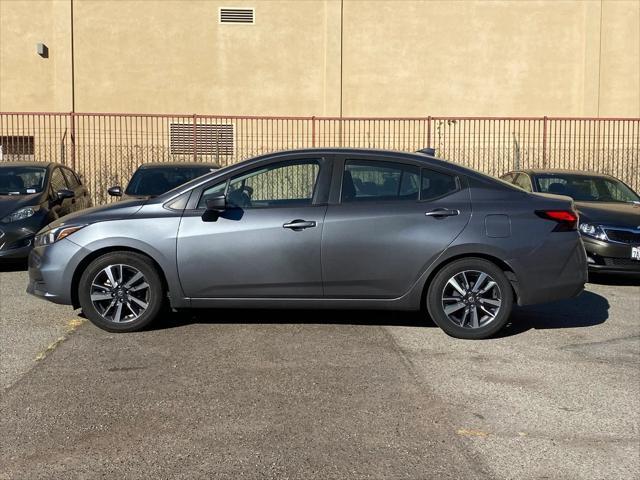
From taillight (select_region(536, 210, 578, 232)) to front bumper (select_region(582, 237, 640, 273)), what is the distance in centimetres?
298

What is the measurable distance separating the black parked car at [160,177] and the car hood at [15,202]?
1.18 metres

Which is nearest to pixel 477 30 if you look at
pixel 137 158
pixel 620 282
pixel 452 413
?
pixel 137 158

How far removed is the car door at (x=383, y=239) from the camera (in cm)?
693

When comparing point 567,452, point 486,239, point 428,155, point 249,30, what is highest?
point 249,30

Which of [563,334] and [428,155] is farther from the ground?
[428,155]

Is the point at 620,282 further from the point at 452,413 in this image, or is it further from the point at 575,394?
the point at 452,413

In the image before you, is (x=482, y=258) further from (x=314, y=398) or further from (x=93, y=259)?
(x=93, y=259)

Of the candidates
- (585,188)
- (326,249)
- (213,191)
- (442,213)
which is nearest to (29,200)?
(213,191)

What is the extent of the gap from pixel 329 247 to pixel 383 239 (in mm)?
472

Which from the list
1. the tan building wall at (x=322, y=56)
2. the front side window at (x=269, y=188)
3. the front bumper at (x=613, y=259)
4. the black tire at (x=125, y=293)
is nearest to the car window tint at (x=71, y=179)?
the black tire at (x=125, y=293)

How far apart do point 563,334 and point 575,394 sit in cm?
190

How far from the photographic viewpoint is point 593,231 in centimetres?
999

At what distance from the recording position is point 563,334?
24.4ft

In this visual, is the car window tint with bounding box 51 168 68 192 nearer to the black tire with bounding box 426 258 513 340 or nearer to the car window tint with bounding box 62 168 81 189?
the car window tint with bounding box 62 168 81 189
